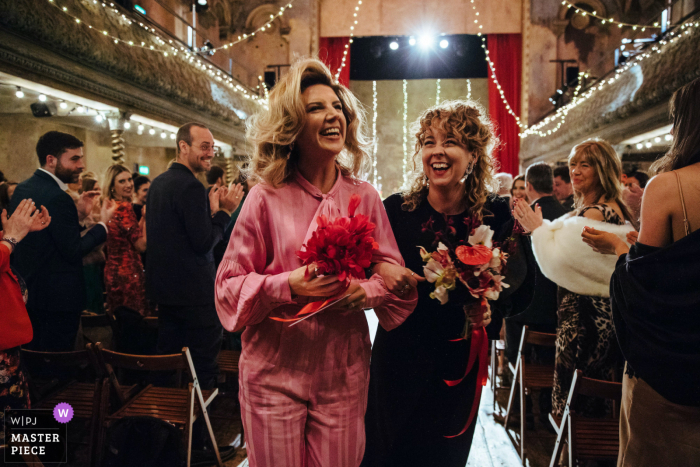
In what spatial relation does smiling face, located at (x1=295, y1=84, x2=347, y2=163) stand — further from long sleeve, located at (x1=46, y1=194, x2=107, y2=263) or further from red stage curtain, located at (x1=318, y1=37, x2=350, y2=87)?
red stage curtain, located at (x1=318, y1=37, x2=350, y2=87)

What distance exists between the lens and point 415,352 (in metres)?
1.54

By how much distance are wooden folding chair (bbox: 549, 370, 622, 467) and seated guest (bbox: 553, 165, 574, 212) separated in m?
2.34

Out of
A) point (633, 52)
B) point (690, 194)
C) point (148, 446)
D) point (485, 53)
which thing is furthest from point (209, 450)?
point (485, 53)

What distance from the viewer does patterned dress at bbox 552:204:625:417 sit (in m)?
2.23

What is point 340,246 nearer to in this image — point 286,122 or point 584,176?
point 286,122

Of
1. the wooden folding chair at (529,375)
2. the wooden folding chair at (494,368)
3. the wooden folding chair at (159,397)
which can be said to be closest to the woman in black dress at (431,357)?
the wooden folding chair at (159,397)

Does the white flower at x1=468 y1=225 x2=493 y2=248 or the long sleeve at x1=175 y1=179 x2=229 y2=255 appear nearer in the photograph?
the white flower at x1=468 y1=225 x2=493 y2=248

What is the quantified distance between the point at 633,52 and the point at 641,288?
8.43 m

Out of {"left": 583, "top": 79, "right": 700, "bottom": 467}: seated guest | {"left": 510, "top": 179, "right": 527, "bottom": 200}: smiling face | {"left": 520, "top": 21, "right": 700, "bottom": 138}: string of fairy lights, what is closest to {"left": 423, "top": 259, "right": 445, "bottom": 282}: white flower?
{"left": 583, "top": 79, "right": 700, "bottom": 467}: seated guest

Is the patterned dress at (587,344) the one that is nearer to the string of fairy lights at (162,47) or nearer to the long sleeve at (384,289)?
the long sleeve at (384,289)

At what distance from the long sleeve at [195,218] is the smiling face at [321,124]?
146 cm

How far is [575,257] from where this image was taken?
7.19 ft

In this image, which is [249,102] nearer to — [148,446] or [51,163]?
[51,163]

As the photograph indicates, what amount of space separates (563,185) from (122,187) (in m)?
4.20
